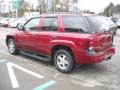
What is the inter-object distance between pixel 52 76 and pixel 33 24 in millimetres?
2401

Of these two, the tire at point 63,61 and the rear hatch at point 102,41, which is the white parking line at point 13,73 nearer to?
the tire at point 63,61

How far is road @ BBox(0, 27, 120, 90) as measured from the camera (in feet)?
19.4

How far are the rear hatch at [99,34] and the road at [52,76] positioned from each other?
32.8 inches

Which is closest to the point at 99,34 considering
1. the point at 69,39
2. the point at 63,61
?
the point at 69,39

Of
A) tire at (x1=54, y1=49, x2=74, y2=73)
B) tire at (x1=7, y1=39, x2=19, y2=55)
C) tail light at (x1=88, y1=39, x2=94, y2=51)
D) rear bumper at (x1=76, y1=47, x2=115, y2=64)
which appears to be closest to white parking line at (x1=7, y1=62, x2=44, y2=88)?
tire at (x1=54, y1=49, x2=74, y2=73)

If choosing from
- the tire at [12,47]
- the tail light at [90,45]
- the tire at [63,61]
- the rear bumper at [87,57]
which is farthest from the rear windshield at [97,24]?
the tire at [12,47]

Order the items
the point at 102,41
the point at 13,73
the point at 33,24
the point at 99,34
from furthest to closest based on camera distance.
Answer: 1. the point at 33,24
2. the point at 13,73
3. the point at 102,41
4. the point at 99,34

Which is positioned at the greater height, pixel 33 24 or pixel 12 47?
pixel 33 24

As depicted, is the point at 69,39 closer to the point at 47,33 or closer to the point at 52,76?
the point at 47,33

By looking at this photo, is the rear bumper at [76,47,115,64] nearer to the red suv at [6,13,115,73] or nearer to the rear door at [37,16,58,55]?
the red suv at [6,13,115,73]

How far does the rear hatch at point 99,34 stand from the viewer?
21.3ft

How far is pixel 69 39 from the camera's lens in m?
6.75

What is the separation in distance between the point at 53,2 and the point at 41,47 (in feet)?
226

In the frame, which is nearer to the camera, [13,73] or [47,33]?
[13,73]
